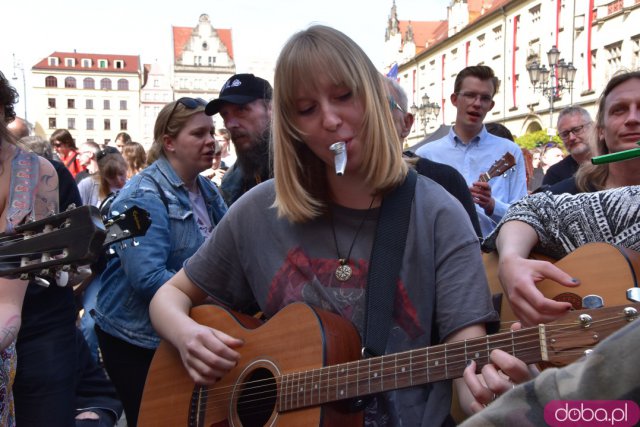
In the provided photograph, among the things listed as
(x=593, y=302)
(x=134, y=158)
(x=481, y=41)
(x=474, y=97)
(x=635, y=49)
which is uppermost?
(x=481, y=41)

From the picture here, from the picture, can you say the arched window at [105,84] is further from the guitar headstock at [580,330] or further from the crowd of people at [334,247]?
the guitar headstock at [580,330]

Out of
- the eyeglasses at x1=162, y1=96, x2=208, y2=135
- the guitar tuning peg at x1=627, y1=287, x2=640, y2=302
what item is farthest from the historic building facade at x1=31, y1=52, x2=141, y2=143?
the guitar tuning peg at x1=627, y1=287, x2=640, y2=302

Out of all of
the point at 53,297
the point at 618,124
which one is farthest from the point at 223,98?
the point at 618,124

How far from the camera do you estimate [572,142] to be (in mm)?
6531

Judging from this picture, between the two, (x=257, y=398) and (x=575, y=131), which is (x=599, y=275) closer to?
(x=257, y=398)

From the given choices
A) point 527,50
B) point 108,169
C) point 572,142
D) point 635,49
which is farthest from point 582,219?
point 527,50

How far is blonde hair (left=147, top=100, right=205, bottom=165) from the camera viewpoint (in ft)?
13.3

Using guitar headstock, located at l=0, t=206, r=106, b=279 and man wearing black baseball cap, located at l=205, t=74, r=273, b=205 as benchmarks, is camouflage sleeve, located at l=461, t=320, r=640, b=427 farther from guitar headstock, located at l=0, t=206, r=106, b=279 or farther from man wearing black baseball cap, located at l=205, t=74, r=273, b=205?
man wearing black baseball cap, located at l=205, t=74, r=273, b=205

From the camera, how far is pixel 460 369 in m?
1.80

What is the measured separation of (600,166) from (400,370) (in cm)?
156

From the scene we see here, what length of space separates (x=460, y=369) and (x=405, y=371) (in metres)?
0.17

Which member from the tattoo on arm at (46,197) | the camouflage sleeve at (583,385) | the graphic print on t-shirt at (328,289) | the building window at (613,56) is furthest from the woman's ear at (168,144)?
the building window at (613,56)

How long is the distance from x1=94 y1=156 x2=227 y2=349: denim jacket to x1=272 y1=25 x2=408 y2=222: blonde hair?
4.64 ft

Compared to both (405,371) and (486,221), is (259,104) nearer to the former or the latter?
(486,221)
